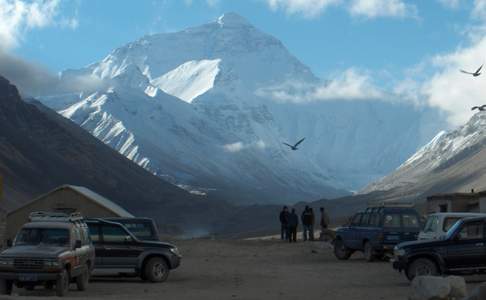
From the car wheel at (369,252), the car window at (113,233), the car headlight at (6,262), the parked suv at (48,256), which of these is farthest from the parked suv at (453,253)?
the car headlight at (6,262)

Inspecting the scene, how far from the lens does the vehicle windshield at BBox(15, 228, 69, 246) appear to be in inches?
785

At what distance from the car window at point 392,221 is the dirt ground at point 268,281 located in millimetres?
1225

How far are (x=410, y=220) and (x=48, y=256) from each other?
14.7 metres

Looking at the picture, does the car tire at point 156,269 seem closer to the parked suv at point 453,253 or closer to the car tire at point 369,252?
the parked suv at point 453,253

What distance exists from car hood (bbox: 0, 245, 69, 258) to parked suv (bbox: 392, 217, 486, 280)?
7860 mm

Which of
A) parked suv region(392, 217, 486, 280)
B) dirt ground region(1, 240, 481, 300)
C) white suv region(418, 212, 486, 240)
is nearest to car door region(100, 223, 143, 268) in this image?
dirt ground region(1, 240, 481, 300)

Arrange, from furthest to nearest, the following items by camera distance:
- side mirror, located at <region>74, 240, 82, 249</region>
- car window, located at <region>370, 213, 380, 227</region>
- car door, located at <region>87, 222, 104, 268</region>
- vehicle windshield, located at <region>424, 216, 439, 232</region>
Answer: car window, located at <region>370, 213, 380, 227</region>
vehicle windshield, located at <region>424, 216, 439, 232</region>
car door, located at <region>87, 222, 104, 268</region>
side mirror, located at <region>74, 240, 82, 249</region>

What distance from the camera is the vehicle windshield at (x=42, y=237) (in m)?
19.9

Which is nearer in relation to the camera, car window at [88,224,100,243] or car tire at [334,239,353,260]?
car window at [88,224,100,243]

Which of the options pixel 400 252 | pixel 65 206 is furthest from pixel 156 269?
pixel 65 206

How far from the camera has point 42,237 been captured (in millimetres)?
20047

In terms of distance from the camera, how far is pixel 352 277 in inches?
1005

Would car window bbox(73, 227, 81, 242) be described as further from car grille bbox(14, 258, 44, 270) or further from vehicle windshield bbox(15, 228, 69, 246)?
car grille bbox(14, 258, 44, 270)

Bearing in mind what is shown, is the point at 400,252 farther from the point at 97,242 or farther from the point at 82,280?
the point at 97,242
